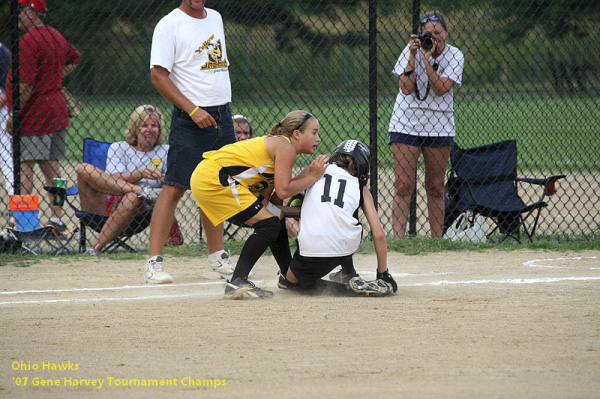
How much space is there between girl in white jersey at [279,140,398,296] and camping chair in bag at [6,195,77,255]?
2.55 metres

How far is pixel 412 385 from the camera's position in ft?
10.9

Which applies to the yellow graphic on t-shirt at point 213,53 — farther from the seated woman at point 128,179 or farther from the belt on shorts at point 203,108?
the seated woman at point 128,179

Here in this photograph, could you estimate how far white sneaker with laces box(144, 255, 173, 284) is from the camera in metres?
5.49

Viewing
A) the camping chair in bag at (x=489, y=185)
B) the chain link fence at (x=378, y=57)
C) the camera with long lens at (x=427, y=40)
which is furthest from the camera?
the chain link fence at (x=378, y=57)

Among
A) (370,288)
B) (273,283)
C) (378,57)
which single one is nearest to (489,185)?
(273,283)

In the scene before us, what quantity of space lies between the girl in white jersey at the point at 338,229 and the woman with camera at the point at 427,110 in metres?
1.64

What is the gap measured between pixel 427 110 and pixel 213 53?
77.8 inches

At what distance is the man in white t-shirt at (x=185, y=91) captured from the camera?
5.43 meters

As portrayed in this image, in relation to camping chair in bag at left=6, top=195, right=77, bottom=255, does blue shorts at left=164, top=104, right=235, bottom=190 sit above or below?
above

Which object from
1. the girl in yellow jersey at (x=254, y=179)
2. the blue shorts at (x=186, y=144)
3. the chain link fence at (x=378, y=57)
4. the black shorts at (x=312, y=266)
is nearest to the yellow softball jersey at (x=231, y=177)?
the girl in yellow jersey at (x=254, y=179)

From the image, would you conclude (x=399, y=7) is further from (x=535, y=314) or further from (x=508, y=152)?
(x=535, y=314)

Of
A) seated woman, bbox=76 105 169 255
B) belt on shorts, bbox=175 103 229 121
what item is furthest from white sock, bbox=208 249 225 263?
seated woman, bbox=76 105 169 255

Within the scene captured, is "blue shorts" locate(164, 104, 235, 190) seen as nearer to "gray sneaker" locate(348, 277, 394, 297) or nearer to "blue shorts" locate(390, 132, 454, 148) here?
"gray sneaker" locate(348, 277, 394, 297)

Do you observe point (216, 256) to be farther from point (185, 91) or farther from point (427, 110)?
point (427, 110)
